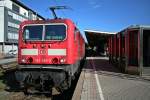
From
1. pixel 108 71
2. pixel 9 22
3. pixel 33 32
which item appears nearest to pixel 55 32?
pixel 33 32

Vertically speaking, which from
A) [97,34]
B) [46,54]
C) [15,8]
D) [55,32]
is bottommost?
[46,54]

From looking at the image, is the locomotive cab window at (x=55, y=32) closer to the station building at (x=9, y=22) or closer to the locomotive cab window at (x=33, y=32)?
the locomotive cab window at (x=33, y=32)

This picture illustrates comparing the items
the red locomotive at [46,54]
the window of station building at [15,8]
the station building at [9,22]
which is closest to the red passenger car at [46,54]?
the red locomotive at [46,54]

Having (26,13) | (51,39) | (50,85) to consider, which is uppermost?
(26,13)

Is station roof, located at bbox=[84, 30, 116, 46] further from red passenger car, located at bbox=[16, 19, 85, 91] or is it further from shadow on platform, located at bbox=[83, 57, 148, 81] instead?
red passenger car, located at bbox=[16, 19, 85, 91]

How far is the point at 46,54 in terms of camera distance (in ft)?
36.9

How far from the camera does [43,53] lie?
1128 cm

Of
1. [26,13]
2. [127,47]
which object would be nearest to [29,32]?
[127,47]

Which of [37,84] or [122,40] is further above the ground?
[122,40]

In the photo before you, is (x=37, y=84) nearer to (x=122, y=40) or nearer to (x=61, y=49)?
(x=61, y=49)

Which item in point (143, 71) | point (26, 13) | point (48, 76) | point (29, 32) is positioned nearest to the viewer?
point (48, 76)

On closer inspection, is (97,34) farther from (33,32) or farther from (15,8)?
(15,8)

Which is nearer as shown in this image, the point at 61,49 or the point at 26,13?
the point at 61,49

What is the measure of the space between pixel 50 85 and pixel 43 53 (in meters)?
1.29
